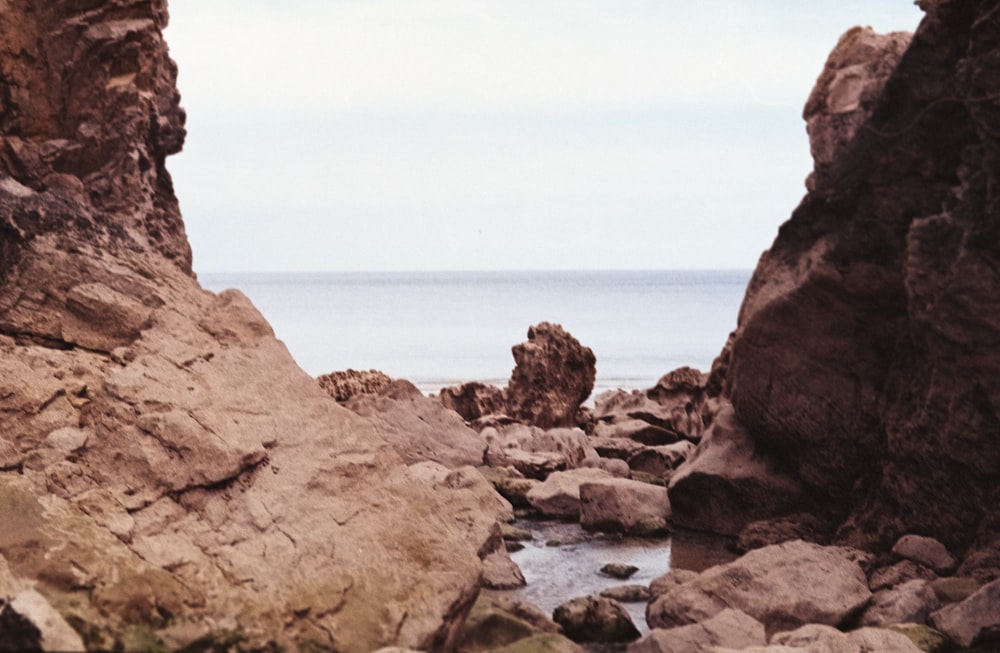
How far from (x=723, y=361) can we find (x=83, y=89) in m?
8.52

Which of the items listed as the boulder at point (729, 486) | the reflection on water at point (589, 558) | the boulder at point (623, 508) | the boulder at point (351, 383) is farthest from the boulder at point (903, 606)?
the boulder at point (351, 383)

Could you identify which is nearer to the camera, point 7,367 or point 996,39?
point 7,367

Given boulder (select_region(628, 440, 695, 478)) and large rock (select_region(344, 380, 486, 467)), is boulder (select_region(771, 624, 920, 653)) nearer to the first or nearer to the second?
large rock (select_region(344, 380, 486, 467))

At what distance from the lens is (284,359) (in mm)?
7098

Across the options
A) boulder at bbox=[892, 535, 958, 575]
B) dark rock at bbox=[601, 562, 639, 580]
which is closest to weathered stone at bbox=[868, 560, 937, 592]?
boulder at bbox=[892, 535, 958, 575]

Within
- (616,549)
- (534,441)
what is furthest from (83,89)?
(534,441)

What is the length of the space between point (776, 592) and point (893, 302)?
310 cm

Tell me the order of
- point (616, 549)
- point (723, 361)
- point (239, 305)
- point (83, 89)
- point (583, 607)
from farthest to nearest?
1. point (723, 361)
2. point (616, 549)
3. point (83, 89)
4. point (583, 607)
5. point (239, 305)

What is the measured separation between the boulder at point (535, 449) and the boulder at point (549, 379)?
161cm

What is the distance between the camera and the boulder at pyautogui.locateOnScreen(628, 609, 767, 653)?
7.00 metres

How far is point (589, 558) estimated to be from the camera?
1035 centimetres

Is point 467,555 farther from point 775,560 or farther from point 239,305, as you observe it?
point 775,560

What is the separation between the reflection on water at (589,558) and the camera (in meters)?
9.18

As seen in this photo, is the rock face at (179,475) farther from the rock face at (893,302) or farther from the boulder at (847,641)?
the rock face at (893,302)
